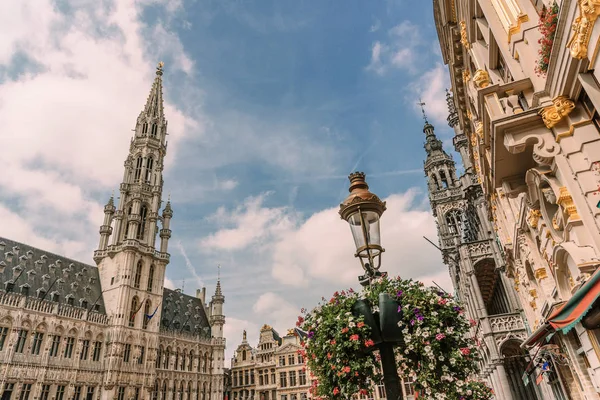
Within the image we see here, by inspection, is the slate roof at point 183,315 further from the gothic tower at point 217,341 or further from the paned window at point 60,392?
the paned window at point 60,392

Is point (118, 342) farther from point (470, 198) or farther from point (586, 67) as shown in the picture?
point (586, 67)

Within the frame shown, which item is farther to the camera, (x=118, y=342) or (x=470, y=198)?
(x=118, y=342)

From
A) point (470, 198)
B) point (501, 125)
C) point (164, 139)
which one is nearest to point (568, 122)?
point (501, 125)

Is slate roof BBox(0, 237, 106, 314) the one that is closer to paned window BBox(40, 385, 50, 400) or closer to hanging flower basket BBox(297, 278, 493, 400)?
paned window BBox(40, 385, 50, 400)

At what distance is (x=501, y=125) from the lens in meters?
7.41

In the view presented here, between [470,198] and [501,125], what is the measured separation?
797 inches

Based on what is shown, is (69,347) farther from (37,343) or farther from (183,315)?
(183,315)

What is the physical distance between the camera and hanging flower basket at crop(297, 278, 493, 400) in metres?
6.02

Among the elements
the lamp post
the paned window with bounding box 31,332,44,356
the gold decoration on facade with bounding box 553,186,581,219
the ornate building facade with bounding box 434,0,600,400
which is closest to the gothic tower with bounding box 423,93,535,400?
the ornate building facade with bounding box 434,0,600,400

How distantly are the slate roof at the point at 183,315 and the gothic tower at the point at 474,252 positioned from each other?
4349cm

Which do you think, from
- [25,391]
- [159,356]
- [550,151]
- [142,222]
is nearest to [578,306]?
[550,151]

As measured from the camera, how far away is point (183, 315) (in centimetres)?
6228

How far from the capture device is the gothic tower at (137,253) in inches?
1853

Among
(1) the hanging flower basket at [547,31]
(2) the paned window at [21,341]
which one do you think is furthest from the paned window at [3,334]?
(1) the hanging flower basket at [547,31]
